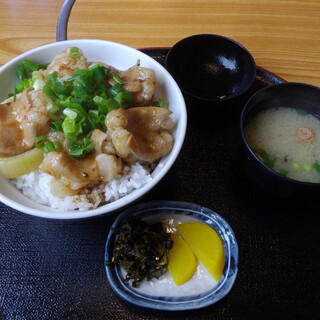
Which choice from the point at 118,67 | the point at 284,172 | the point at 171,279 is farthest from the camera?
the point at 118,67

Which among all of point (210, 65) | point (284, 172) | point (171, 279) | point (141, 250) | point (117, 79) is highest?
point (117, 79)

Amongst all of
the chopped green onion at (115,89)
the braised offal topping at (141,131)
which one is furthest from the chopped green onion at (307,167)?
the chopped green onion at (115,89)

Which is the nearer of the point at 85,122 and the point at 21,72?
the point at 85,122

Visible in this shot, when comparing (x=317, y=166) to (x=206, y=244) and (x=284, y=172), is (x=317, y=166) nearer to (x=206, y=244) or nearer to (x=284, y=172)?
(x=284, y=172)

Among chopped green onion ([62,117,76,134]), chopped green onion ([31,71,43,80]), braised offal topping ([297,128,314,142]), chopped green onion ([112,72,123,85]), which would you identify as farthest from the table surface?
chopped green onion ([31,71,43,80])

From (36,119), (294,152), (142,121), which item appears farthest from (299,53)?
(36,119)

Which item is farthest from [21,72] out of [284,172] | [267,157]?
[284,172]

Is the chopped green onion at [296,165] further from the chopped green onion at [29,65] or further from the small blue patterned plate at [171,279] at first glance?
the chopped green onion at [29,65]

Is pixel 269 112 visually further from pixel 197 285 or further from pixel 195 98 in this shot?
pixel 197 285

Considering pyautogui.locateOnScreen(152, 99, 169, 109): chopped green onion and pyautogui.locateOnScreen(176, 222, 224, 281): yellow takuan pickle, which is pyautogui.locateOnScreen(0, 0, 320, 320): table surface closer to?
pyautogui.locateOnScreen(176, 222, 224, 281): yellow takuan pickle
